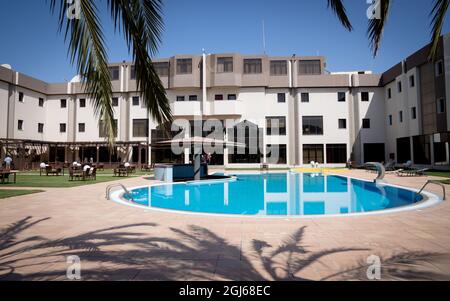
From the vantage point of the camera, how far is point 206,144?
17000 mm

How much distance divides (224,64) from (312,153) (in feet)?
45.5

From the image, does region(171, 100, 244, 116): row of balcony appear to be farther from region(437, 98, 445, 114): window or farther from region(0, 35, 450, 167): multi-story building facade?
region(437, 98, 445, 114): window

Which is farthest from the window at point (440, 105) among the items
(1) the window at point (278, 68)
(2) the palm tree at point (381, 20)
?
(2) the palm tree at point (381, 20)

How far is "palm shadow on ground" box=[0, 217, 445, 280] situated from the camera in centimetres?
309

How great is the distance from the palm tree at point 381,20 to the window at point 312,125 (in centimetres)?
2738

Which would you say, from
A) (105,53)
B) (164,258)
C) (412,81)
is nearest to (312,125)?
(412,81)

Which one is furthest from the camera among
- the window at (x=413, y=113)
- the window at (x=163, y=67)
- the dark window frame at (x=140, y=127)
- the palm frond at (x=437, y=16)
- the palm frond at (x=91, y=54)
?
the dark window frame at (x=140, y=127)

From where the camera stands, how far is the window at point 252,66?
1185 inches

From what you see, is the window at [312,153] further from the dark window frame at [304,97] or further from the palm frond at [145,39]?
the palm frond at [145,39]

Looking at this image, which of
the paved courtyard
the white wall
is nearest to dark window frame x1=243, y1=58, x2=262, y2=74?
the white wall

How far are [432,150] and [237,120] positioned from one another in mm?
17627

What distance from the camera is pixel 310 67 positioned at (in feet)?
101

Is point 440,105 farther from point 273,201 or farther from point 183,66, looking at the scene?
point 183,66

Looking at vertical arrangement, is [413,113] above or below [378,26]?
above
